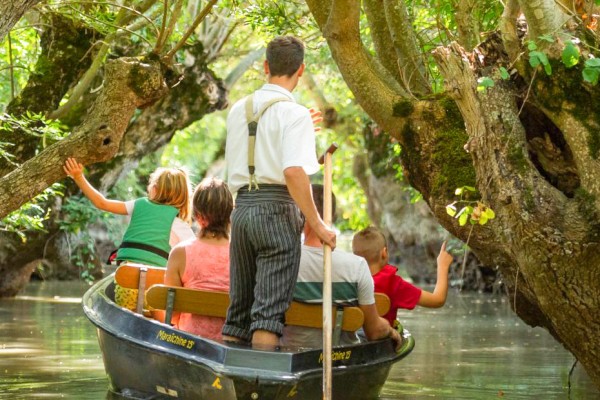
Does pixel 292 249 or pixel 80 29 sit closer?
pixel 292 249

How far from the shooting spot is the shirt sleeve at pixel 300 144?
672 centimetres

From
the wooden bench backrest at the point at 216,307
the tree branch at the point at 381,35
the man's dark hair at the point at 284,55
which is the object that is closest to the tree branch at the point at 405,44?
the tree branch at the point at 381,35

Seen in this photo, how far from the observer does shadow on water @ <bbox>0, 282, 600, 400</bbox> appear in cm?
967

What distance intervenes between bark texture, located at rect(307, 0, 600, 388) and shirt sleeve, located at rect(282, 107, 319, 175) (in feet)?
4.26

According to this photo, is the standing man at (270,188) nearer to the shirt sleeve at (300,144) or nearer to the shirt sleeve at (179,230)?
the shirt sleeve at (300,144)

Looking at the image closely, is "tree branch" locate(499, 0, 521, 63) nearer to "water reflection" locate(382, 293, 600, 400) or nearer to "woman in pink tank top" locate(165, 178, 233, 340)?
"woman in pink tank top" locate(165, 178, 233, 340)

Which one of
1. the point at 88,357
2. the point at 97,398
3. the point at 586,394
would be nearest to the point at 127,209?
the point at 97,398

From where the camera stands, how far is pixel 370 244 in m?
8.83

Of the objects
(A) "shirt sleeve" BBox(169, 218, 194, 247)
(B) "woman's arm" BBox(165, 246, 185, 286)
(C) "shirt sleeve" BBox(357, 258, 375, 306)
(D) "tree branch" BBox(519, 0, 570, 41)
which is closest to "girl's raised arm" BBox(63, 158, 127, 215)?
(A) "shirt sleeve" BBox(169, 218, 194, 247)

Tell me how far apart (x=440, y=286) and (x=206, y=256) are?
5.94 feet

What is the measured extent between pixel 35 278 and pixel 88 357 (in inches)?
749

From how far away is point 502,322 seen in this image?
19.0 metres

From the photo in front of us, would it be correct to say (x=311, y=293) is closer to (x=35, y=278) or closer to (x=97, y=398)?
(x=97, y=398)

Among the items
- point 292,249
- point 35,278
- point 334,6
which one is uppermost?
point 334,6
